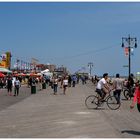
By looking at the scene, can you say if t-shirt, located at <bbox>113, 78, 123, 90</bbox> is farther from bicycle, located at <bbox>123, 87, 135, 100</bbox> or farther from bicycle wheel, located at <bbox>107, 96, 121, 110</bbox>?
bicycle wheel, located at <bbox>107, 96, 121, 110</bbox>

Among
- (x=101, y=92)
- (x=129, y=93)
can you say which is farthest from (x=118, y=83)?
(x=101, y=92)

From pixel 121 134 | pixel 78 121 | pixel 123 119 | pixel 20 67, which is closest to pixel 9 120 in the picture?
pixel 78 121

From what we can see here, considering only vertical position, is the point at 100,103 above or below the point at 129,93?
below

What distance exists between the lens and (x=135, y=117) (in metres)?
16.5

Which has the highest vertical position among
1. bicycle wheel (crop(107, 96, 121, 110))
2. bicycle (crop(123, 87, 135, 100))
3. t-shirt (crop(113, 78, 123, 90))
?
t-shirt (crop(113, 78, 123, 90))

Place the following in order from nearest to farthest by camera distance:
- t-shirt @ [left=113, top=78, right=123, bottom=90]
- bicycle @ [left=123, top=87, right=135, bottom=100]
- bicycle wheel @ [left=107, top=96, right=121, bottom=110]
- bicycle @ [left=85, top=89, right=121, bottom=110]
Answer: bicycle wheel @ [left=107, top=96, right=121, bottom=110]
bicycle @ [left=85, top=89, right=121, bottom=110]
t-shirt @ [left=113, top=78, right=123, bottom=90]
bicycle @ [left=123, top=87, right=135, bottom=100]

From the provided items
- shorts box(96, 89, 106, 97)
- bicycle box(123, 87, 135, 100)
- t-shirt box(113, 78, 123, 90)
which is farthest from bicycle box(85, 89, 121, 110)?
bicycle box(123, 87, 135, 100)

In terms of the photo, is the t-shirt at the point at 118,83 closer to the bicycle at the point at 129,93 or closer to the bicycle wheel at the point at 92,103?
the bicycle at the point at 129,93

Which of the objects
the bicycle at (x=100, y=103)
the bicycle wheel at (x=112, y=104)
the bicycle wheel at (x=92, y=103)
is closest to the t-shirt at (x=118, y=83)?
the bicycle wheel at (x=112, y=104)

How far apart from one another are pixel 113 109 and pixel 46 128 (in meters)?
7.78

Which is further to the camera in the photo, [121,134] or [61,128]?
[61,128]

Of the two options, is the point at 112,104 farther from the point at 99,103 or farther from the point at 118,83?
the point at 118,83

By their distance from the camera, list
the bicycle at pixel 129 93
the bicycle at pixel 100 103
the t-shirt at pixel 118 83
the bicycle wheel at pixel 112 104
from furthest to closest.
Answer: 1. the bicycle at pixel 129 93
2. the t-shirt at pixel 118 83
3. the bicycle at pixel 100 103
4. the bicycle wheel at pixel 112 104

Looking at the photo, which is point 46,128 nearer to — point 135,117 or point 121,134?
point 121,134
